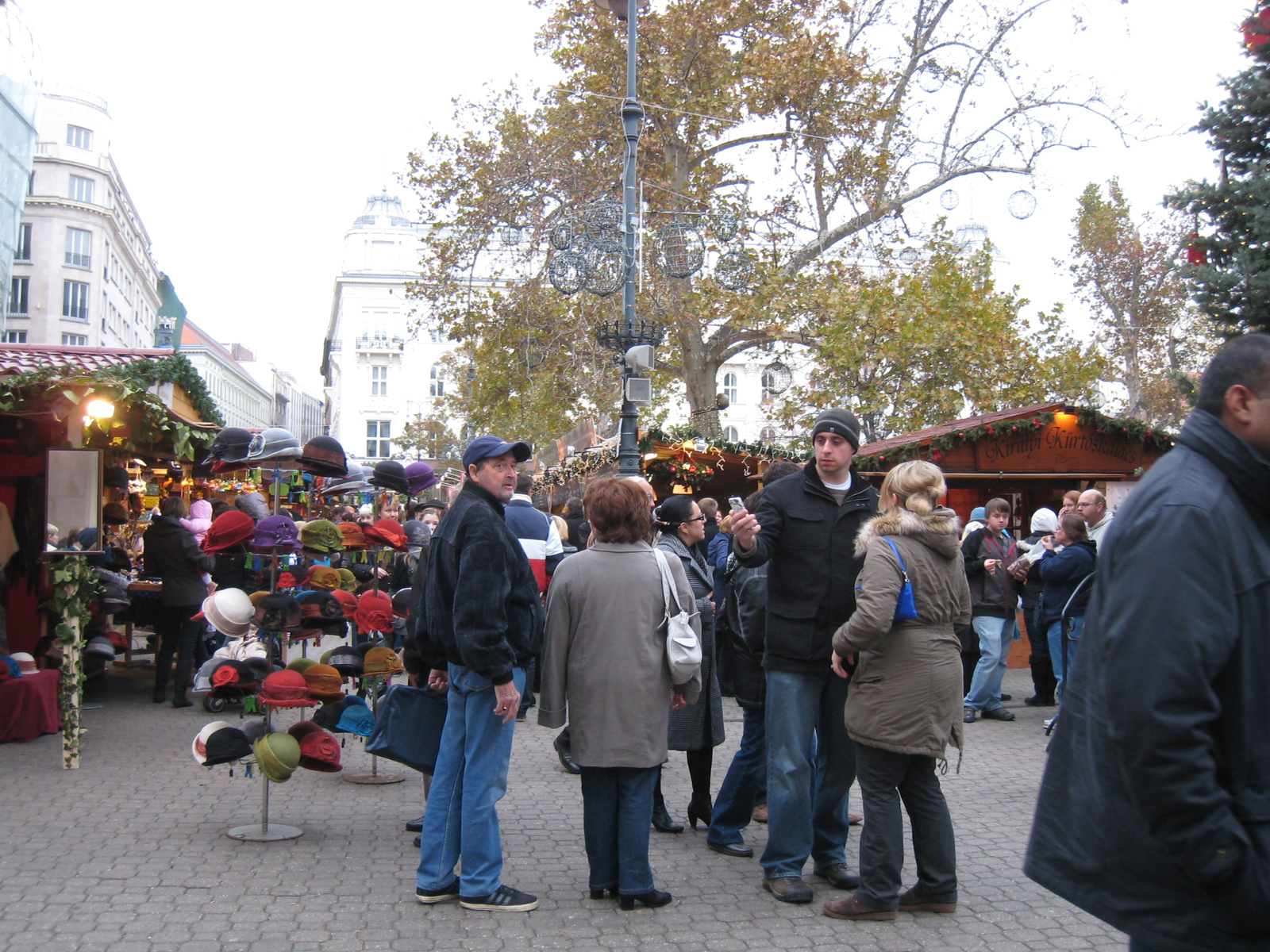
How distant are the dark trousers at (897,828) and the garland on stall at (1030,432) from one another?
321 inches

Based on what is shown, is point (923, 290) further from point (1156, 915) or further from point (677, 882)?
point (1156, 915)

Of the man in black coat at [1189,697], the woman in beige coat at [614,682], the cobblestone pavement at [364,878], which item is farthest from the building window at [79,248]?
the man in black coat at [1189,697]

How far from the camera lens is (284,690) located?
5719mm

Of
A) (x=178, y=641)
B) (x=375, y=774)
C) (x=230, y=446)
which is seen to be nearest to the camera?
(x=375, y=774)

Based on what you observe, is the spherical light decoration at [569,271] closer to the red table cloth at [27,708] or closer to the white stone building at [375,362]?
the red table cloth at [27,708]

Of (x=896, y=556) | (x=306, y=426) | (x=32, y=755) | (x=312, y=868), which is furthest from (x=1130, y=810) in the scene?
(x=306, y=426)

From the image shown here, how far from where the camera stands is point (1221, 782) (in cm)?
200

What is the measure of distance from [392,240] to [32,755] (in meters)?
77.9

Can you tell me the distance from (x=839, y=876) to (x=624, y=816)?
114cm

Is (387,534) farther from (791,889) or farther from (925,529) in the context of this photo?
(925,529)

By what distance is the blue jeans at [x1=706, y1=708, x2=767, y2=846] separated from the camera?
5371 millimetres

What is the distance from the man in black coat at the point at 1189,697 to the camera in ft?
6.26

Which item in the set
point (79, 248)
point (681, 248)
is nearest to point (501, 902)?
point (681, 248)

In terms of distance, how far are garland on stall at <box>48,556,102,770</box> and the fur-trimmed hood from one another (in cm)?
546
